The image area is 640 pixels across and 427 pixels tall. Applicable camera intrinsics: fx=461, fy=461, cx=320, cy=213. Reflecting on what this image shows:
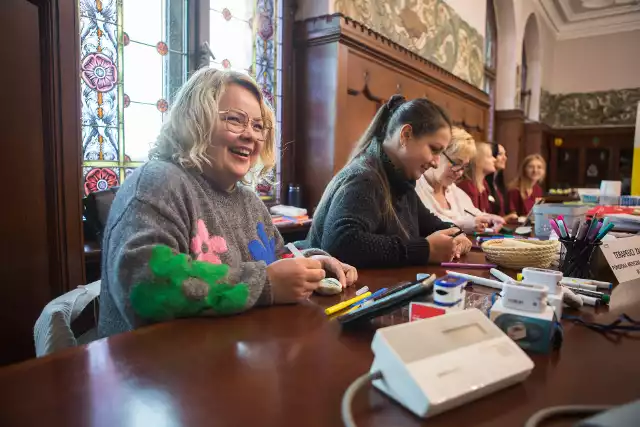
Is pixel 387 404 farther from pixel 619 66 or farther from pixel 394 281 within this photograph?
pixel 619 66

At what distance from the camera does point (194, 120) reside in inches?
44.3

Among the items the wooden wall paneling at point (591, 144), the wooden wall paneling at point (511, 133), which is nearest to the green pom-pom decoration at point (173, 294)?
the wooden wall paneling at point (511, 133)

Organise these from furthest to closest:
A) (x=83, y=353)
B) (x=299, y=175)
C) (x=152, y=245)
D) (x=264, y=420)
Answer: (x=299, y=175), (x=152, y=245), (x=83, y=353), (x=264, y=420)

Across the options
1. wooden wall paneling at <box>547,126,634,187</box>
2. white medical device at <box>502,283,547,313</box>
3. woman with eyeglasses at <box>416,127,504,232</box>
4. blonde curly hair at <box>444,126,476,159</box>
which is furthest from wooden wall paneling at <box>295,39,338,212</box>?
wooden wall paneling at <box>547,126,634,187</box>

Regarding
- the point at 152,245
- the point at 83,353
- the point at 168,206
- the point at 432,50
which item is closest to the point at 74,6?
the point at 168,206

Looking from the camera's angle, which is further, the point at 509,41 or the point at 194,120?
the point at 509,41

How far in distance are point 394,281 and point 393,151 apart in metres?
0.71

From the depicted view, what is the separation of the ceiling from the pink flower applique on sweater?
8359 millimetres

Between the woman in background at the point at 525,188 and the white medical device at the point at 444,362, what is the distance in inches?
164

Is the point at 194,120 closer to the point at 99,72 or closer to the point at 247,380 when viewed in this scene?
the point at 247,380

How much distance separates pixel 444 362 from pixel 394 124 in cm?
132

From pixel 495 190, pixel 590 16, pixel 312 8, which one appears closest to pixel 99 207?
pixel 312 8

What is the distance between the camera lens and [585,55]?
8.84 meters

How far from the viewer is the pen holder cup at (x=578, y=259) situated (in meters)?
1.15
